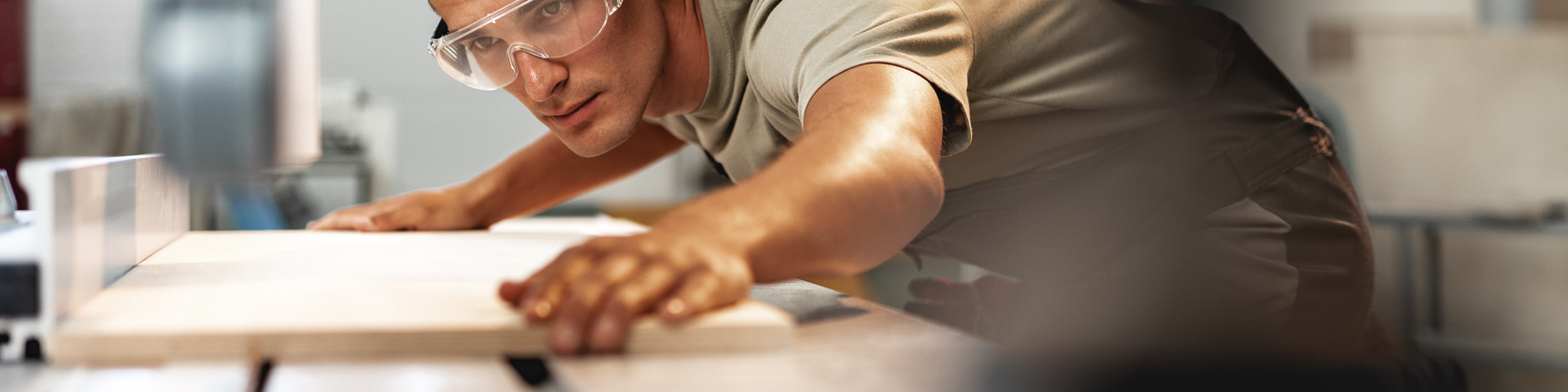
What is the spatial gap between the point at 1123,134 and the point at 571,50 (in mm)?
539

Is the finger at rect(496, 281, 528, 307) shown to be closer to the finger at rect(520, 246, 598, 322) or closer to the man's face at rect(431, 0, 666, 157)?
the finger at rect(520, 246, 598, 322)

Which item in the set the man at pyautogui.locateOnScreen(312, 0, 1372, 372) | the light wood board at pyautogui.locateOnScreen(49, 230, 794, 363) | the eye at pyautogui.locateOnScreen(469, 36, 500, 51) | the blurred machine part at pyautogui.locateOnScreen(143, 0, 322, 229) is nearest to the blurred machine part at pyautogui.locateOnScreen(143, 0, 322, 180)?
the blurred machine part at pyautogui.locateOnScreen(143, 0, 322, 229)

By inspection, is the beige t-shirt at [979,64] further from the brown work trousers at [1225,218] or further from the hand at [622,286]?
the hand at [622,286]

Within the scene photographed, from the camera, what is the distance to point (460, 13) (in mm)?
813

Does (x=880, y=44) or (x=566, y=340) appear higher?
(x=880, y=44)

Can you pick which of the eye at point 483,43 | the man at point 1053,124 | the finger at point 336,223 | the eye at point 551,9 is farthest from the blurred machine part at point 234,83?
the eye at point 551,9

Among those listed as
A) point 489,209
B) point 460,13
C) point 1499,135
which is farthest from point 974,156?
point 1499,135

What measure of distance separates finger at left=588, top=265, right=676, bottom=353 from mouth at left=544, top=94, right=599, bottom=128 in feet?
1.62

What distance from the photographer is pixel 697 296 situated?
1.27 ft

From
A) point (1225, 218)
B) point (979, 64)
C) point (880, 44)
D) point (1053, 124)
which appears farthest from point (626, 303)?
point (1225, 218)

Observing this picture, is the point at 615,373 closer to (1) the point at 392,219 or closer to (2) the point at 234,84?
(1) the point at 392,219

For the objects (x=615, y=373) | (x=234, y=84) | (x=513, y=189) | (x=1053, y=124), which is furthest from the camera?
(x=234, y=84)

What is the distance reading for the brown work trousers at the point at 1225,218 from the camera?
88 centimetres

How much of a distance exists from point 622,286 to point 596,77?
49 cm
